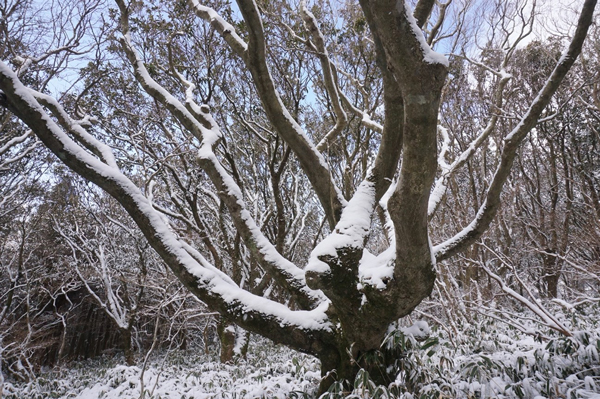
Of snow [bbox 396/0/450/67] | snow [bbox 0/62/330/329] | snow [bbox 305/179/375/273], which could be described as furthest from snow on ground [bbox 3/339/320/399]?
snow [bbox 396/0/450/67]

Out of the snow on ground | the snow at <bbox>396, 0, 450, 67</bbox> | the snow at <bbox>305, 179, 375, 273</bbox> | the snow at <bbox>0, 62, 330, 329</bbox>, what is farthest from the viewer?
the snow on ground

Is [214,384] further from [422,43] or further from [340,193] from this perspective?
[422,43]

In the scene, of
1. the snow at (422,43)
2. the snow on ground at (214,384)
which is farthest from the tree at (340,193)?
the snow on ground at (214,384)

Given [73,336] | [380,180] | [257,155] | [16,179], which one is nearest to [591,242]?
[380,180]

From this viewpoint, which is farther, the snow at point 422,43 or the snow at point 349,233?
the snow at point 349,233

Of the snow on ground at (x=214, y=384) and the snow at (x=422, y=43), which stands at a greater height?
the snow at (x=422, y=43)

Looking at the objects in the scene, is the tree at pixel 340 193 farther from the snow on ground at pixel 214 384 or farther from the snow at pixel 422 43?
the snow on ground at pixel 214 384

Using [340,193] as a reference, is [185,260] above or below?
below

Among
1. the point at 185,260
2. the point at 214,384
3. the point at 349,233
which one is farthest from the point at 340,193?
the point at 214,384

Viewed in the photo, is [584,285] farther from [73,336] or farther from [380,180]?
[73,336]

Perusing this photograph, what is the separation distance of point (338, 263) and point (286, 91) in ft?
18.3

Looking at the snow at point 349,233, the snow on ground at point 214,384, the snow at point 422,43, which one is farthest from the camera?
the snow on ground at point 214,384

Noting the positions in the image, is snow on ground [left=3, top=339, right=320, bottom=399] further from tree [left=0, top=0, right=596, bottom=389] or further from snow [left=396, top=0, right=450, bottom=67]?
snow [left=396, top=0, right=450, bottom=67]

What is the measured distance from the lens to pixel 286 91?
7.00 metres
